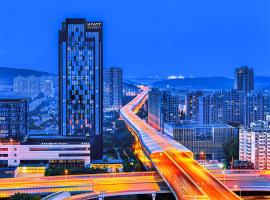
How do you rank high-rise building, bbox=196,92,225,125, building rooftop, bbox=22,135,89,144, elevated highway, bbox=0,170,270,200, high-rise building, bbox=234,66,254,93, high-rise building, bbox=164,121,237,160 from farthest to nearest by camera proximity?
high-rise building, bbox=234,66,254,93
high-rise building, bbox=196,92,225,125
high-rise building, bbox=164,121,237,160
building rooftop, bbox=22,135,89,144
elevated highway, bbox=0,170,270,200

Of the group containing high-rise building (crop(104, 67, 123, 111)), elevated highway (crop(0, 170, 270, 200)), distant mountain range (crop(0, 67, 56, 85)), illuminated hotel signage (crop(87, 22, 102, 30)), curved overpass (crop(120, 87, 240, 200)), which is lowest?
elevated highway (crop(0, 170, 270, 200))

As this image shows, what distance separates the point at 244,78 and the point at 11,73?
16.8 m

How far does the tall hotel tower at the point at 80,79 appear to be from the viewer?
1764 centimetres

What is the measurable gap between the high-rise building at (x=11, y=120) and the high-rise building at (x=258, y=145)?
644 centimetres

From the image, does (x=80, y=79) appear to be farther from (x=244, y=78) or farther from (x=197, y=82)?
(x=197, y=82)

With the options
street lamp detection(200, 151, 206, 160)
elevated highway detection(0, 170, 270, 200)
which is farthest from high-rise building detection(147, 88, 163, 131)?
elevated highway detection(0, 170, 270, 200)

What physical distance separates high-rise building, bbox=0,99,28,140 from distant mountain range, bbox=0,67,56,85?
68.0 ft

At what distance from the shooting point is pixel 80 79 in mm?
17750

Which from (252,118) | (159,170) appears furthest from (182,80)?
(159,170)

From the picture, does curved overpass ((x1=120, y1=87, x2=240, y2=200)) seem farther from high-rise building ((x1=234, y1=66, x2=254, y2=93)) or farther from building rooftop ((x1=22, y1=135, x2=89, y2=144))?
high-rise building ((x1=234, y1=66, x2=254, y2=93))

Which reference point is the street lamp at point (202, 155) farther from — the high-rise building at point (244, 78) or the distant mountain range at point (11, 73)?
the distant mountain range at point (11, 73)

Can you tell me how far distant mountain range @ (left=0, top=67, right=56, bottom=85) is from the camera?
37.7 meters

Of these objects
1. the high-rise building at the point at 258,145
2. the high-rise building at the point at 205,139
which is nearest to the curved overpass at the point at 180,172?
the high-rise building at the point at 205,139

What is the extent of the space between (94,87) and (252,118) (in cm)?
875
